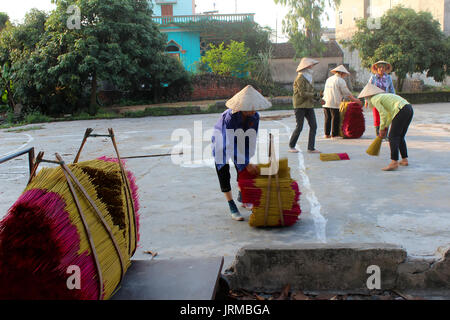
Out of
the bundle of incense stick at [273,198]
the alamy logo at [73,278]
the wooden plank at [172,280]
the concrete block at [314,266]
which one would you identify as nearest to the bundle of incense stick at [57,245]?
the alamy logo at [73,278]

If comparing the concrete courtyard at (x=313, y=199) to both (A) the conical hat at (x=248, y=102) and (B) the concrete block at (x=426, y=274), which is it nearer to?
(B) the concrete block at (x=426, y=274)

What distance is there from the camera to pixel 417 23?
21891 mm

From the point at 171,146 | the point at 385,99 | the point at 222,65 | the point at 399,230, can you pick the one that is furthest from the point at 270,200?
the point at 222,65

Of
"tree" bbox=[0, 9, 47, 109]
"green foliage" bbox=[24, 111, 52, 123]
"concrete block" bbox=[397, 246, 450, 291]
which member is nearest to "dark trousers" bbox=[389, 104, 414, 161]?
"concrete block" bbox=[397, 246, 450, 291]

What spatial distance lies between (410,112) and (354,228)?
3.14 meters

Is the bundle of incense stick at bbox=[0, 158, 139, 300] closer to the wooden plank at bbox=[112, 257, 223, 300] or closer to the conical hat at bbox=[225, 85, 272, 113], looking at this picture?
the wooden plank at bbox=[112, 257, 223, 300]

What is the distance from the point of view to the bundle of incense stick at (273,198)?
4.48 m

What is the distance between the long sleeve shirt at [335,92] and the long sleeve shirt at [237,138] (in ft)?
17.8

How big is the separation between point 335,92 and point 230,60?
1815cm

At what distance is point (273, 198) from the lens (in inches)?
177

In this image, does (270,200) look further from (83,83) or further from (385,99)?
(83,83)

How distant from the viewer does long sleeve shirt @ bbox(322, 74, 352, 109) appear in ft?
31.9

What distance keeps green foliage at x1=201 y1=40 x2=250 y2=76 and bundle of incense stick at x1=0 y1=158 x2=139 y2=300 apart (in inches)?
998

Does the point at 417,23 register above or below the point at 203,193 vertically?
above
